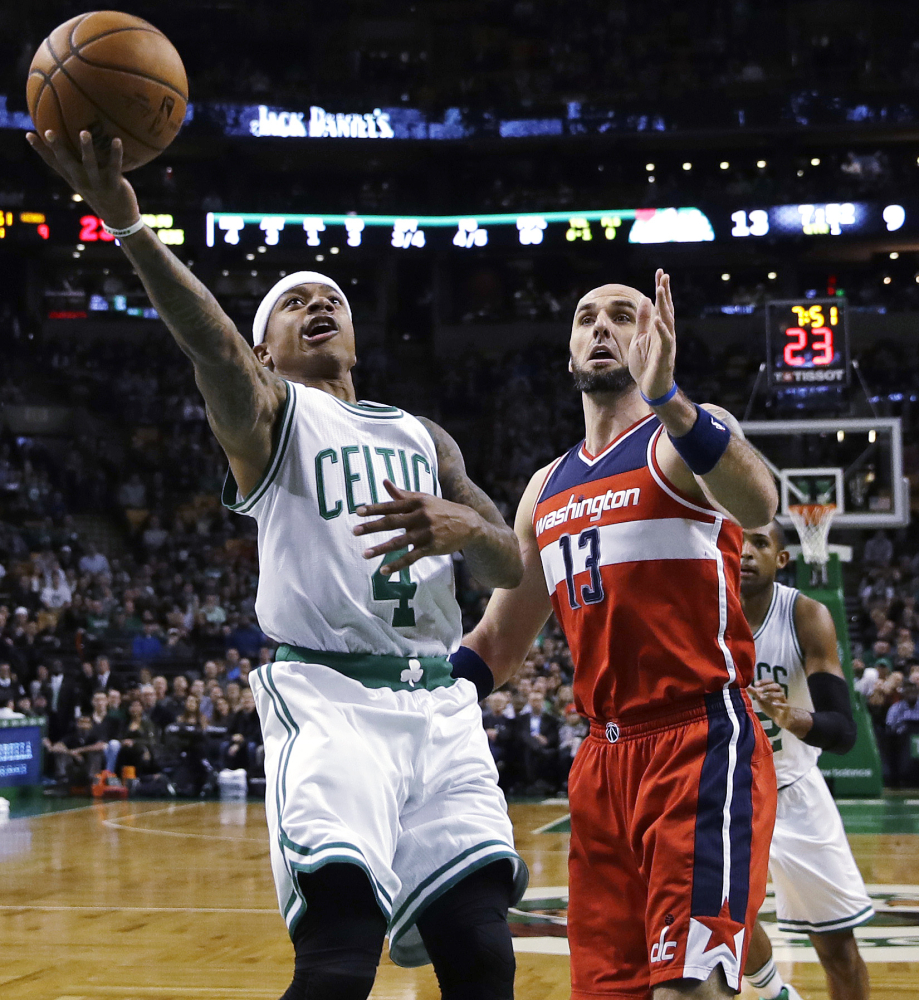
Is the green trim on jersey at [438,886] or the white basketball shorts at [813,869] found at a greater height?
the green trim on jersey at [438,886]

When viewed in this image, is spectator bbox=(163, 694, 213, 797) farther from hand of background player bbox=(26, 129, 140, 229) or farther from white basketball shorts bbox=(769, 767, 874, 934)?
hand of background player bbox=(26, 129, 140, 229)

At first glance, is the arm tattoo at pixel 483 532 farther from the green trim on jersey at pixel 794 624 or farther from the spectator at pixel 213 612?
the spectator at pixel 213 612

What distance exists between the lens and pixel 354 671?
3.34 m

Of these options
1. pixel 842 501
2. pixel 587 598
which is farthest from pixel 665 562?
pixel 842 501

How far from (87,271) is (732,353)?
14422 millimetres

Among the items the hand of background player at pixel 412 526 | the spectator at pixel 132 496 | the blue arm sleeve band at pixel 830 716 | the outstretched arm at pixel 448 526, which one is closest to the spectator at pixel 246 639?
the spectator at pixel 132 496

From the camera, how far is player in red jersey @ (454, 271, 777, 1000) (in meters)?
3.49

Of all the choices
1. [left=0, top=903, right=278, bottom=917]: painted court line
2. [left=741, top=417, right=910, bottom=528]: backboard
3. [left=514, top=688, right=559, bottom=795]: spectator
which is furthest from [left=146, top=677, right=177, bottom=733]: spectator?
[left=0, top=903, right=278, bottom=917]: painted court line

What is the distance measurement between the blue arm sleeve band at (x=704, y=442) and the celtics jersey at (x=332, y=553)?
0.67 m

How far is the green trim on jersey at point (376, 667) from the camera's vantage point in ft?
11.0

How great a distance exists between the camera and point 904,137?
2950 cm

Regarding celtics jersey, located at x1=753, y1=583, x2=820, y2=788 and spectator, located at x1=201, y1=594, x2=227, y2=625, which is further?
spectator, located at x1=201, y1=594, x2=227, y2=625

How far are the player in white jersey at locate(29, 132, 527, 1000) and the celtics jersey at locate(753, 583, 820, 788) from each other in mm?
2298

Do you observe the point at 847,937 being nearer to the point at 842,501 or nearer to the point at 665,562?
the point at 665,562
